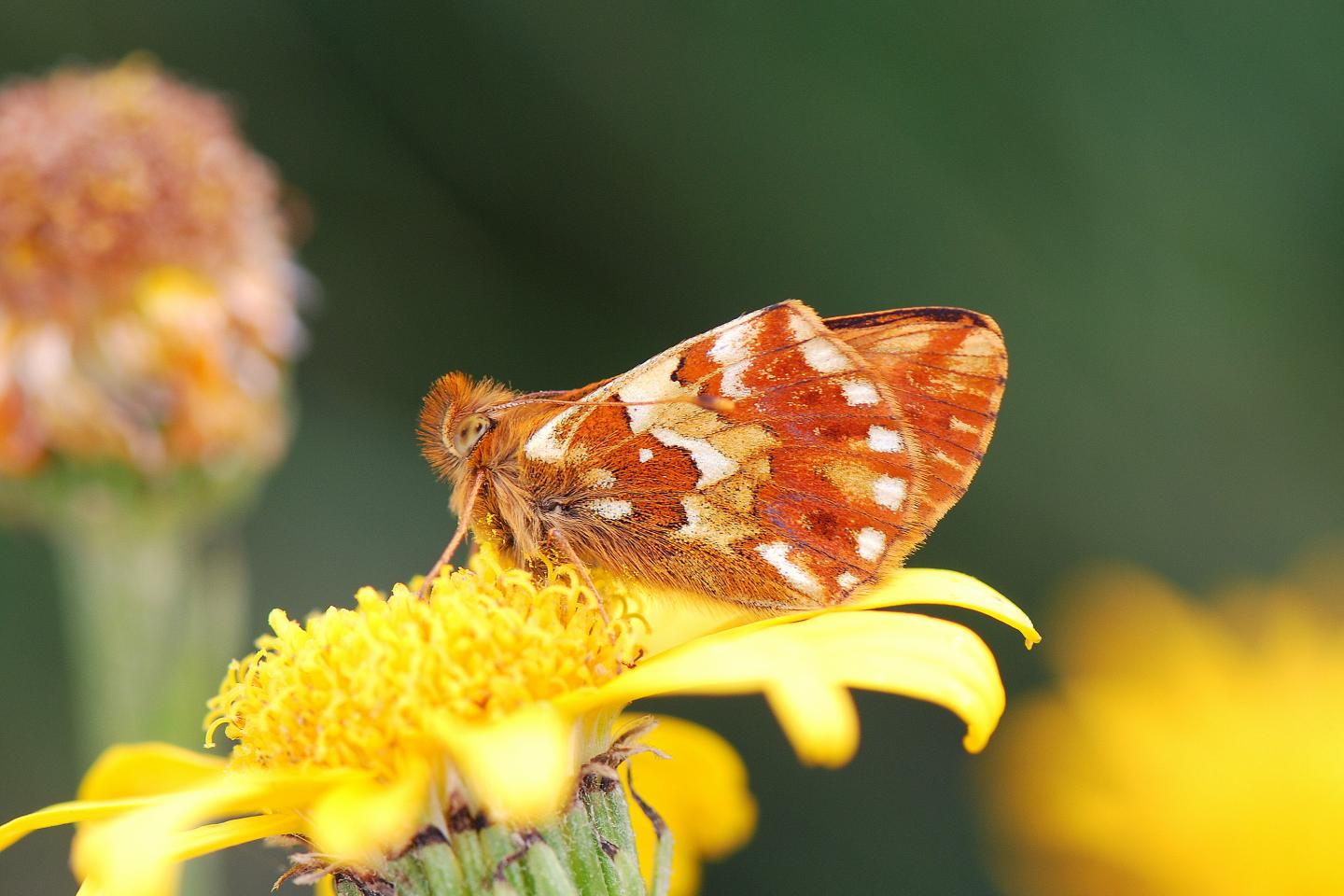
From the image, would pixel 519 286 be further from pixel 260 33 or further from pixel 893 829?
pixel 893 829

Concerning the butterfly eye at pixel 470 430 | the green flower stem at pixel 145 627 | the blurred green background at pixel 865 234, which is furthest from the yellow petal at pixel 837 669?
the blurred green background at pixel 865 234

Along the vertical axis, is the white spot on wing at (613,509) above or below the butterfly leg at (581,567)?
above

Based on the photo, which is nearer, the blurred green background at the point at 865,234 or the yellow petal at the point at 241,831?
Result: the yellow petal at the point at 241,831

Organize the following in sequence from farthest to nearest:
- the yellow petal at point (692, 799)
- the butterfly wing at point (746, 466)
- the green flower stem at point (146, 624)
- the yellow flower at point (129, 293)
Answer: the yellow flower at point (129, 293)
the green flower stem at point (146, 624)
the yellow petal at point (692, 799)
the butterfly wing at point (746, 466)

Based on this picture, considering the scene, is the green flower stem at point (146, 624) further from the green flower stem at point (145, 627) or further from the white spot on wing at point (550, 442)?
the white spot on wing at point (550, 442)

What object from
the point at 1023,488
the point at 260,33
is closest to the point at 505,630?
the point at 1023,488

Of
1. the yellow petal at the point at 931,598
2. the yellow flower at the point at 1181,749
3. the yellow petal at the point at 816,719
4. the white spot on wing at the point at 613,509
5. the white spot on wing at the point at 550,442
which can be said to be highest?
the white spot on wing at the point at 550,442

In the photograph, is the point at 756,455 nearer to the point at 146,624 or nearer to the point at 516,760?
the point at 516,760
